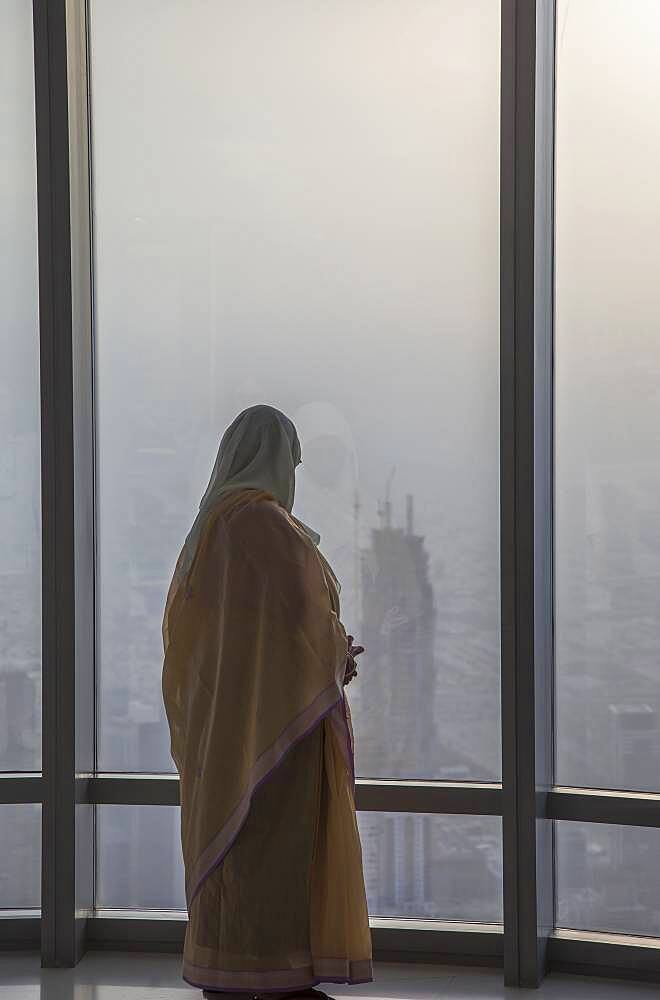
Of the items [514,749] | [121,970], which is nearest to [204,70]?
[514,749]

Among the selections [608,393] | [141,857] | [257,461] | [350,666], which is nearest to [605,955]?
[350,666]

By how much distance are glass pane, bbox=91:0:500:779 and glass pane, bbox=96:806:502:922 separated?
0.55 ft

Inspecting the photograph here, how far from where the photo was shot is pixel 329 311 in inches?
134

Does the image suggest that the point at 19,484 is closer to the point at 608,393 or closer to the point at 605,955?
the point at 608,393

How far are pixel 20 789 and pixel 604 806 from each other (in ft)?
5.84

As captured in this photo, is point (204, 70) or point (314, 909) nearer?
point (314, 909)

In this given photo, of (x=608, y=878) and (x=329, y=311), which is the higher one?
(x=329, y=311)

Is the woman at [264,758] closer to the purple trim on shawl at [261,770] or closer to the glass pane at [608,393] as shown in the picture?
the purple trim on shawl at [261,770]

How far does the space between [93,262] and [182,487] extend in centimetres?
76

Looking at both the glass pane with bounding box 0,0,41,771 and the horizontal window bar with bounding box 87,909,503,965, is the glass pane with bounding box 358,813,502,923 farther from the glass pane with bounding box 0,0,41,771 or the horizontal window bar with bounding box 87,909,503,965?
the glass pane with bounding box 0,0,41,771

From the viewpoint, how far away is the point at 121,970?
130 inches

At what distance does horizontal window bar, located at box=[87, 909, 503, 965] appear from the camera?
3.29 meters

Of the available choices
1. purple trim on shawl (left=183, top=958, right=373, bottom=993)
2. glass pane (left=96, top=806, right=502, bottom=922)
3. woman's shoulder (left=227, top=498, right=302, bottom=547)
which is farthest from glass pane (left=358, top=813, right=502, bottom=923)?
woman's shoulder (left=227, top=498, right=302, bottom=547)

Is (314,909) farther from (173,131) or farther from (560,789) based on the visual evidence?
(173,131)
